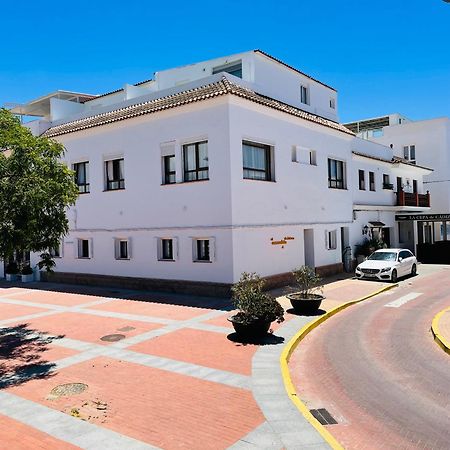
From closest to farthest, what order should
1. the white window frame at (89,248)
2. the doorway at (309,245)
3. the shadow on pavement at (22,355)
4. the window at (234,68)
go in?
the shadow on pavement at (22,355) → the white window frame at (89,248) → the doorway at (309,245) → the window at (234,68)

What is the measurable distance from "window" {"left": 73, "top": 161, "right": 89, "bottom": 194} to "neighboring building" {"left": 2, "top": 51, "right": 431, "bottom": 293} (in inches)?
4.1

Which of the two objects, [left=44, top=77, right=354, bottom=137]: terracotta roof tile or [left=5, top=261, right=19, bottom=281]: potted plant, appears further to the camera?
[left=5, top=261, right=19, bottom=281]: potted plant

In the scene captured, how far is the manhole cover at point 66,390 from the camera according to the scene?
724 centimetres

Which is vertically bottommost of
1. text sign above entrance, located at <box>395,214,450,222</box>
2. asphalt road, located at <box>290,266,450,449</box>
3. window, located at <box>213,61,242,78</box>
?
asphalt road, located at <box>290,266,450,449</box>

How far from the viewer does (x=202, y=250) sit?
17.3 metres

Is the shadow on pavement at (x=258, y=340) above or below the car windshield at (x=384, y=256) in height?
below

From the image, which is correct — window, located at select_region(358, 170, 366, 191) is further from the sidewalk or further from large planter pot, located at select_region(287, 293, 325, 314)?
the sidewalk

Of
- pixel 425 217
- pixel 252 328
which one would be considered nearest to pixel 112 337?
pixel 252 328

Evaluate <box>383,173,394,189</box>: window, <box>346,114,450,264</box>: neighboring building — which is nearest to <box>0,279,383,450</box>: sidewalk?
<box>383,173,394,189</box>: window

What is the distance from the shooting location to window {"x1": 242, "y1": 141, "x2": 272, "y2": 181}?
680 inches

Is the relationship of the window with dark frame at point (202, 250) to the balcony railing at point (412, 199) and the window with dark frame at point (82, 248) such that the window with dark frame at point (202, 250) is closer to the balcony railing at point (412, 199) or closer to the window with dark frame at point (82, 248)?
the window with dark frame at point (82, 248)

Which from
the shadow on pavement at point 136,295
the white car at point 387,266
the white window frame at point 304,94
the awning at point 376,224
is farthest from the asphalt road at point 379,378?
the white window frame at point 304,94

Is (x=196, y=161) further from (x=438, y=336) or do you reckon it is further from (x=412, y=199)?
(x=412, y=199)

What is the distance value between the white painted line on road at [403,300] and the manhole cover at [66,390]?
11631mm
